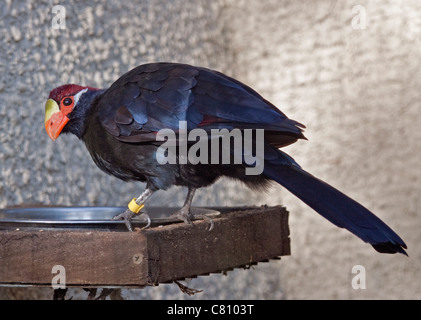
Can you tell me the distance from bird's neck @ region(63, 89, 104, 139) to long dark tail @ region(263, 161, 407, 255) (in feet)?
1.52

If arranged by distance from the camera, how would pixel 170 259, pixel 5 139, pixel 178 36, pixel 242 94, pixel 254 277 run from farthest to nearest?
pixel 254 277, pixel 178 36, pixel 5 139, pixel 242 94, pixel 170 259

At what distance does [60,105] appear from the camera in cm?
164

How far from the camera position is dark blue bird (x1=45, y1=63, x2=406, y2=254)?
4.74 ft

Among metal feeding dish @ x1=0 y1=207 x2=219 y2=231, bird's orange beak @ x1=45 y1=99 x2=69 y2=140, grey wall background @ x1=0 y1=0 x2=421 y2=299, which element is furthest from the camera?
grey wall background @ x1=0 y1=0 x2=421 y2=299

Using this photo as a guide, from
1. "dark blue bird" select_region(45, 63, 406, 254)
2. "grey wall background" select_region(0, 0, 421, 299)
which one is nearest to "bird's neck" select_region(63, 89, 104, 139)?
"dark blue bird" select_region(45, 63, 406, 254)

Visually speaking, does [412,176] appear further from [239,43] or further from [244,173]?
[244,173]

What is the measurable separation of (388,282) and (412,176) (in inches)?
16.5

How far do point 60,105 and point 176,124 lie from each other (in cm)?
33

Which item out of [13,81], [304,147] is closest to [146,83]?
[13,81]

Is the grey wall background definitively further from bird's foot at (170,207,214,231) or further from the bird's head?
bird's foot at (170,207,214,231)

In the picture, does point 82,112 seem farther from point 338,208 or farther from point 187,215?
point 338,208

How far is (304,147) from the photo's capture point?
9.25ft

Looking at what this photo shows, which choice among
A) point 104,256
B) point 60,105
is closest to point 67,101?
point 60,105

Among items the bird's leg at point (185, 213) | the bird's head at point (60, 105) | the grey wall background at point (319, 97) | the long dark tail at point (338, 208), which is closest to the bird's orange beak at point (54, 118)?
the bird's head at point (60, 105)
